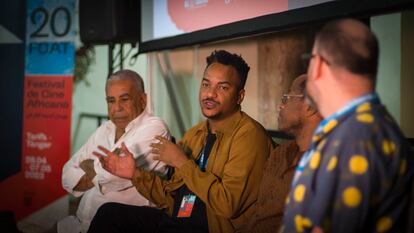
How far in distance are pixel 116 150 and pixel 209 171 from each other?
75 cm

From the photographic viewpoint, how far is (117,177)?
2830mm

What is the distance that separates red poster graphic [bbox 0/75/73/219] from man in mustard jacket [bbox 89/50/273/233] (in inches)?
68.7

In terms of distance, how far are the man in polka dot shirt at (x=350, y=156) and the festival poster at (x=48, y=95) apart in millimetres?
3266

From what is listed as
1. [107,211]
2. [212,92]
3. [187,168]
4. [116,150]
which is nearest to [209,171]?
[187,168]

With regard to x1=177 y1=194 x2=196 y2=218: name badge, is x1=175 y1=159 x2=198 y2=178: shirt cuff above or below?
above

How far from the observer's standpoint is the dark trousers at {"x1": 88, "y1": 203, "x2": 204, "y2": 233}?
2.60 meters

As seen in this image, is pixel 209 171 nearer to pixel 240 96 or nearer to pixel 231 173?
pixel 231 173

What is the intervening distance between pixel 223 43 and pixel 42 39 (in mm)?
1988

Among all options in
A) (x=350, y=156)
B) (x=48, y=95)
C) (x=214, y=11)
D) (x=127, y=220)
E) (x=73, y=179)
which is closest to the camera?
(x=350, y=156)

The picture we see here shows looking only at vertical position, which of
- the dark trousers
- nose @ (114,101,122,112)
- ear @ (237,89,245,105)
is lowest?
the dark trousers

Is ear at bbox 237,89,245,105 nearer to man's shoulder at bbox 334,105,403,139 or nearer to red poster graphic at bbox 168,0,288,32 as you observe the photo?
red poster graphic at bbox 168,0,288,32

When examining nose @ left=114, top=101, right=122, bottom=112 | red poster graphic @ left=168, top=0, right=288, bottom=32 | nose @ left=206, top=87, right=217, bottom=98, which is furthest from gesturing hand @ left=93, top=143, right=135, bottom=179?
red poster graphic @ left=168, top=0, right=288, bottom=32

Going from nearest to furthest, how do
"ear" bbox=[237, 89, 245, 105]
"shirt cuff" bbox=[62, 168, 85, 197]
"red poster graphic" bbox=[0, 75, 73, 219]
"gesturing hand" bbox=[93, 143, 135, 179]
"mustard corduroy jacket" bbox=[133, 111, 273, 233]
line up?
"mustard corduroy jacket" bbox=[133, 111, 273, 233] → "ear" bbox=[237, 89, 245, 105] → "gesturing hand" bbox=[93, 143, 135, 179] → "shirt cuff" bbox=[62, 168, 85, 197] → "red poster graphic" bbox=[0, 75, 73, 219]

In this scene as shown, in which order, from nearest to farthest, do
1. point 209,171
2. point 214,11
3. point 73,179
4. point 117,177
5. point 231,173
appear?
point 231,173, point 209,171, point 117,177, point 214,11, point 73,179
